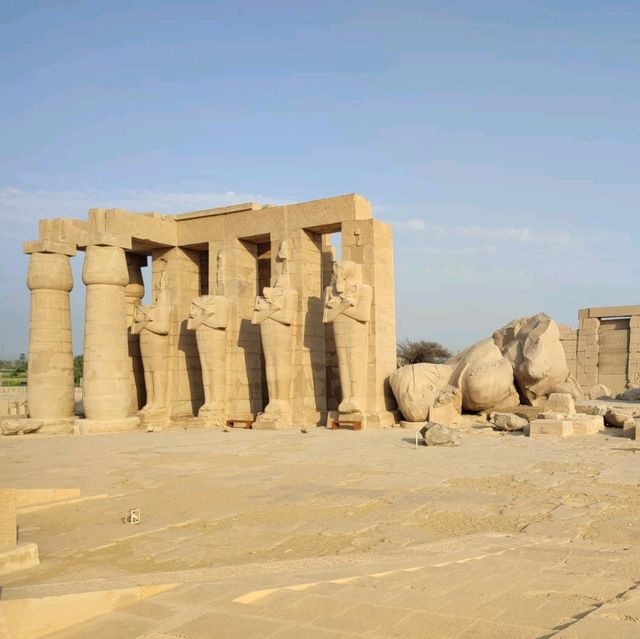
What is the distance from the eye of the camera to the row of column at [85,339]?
14.2 metres

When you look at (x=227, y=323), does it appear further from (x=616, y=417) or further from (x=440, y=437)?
(x=616, y=417)

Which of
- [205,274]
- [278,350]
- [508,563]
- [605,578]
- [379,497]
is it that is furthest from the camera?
[205,274]

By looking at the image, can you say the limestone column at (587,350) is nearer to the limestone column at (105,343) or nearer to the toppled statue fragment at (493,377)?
the toppled statue fragment at (493,377)

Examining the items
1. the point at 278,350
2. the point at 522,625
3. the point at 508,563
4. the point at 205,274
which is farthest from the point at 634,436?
the point at 205,274

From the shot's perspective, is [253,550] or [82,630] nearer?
[82,630]

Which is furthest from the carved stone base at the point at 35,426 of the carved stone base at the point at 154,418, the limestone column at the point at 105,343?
the carved stone base at the point at 154,418

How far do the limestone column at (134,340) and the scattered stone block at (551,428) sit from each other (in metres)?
9.80

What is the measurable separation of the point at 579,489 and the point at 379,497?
1908mm

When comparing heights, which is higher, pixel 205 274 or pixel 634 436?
pixel 205 274

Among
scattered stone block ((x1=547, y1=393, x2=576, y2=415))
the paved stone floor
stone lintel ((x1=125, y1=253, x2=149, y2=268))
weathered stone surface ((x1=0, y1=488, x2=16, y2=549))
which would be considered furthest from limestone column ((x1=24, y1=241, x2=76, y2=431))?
weathered stone surface ((x1=0, y1=488, x2=16, y2=549))

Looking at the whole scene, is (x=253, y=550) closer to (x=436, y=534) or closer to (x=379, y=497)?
(x=436, y=534)

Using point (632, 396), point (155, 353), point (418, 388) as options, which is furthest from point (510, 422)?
point (632, 396)

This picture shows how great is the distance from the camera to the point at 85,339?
14.5 metres

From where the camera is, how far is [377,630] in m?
2.76
